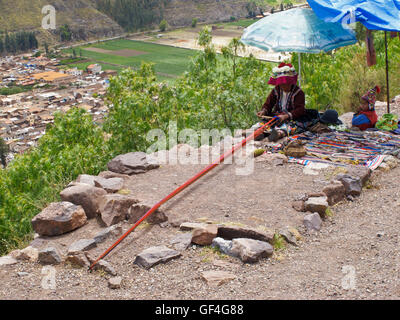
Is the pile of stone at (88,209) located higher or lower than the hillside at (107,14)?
lower

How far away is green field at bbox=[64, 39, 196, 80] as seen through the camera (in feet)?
159

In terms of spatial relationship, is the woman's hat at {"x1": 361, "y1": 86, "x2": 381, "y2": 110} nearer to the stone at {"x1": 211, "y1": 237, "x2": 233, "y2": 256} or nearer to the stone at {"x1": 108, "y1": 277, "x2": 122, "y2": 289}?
the stone at {"x1": 211, "y1": 237, "x2": 233, "y2": 256}

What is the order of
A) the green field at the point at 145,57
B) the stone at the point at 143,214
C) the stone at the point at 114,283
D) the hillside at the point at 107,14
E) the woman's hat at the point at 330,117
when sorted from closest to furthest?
1. the stone at the point at 114,283
2. the stone at the point at 143,214
3. the woman's hat at the point at 330,117
4. the green field at the point at 145,57
5. the hillside at the point at 107,14

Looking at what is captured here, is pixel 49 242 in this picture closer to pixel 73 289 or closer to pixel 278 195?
pixel 73 289

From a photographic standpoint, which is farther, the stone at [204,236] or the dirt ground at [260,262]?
the stone at [204,236]

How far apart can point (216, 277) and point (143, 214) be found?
1256 millimetres

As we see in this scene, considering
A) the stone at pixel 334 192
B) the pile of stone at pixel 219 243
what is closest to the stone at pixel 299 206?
the stone at pixel 334 192

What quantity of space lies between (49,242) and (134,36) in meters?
70.1

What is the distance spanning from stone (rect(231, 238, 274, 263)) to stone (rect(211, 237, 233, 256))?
0.04 meters

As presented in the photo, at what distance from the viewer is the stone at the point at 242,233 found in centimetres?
383

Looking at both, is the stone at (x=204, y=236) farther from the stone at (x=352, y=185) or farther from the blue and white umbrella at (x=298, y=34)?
the blue and white umbrella at (x=298, y=34)

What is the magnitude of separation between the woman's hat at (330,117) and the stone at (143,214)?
3.33 metres

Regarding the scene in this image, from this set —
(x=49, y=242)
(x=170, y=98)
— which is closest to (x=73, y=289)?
(x=49, y=242)

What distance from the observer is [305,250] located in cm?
387
